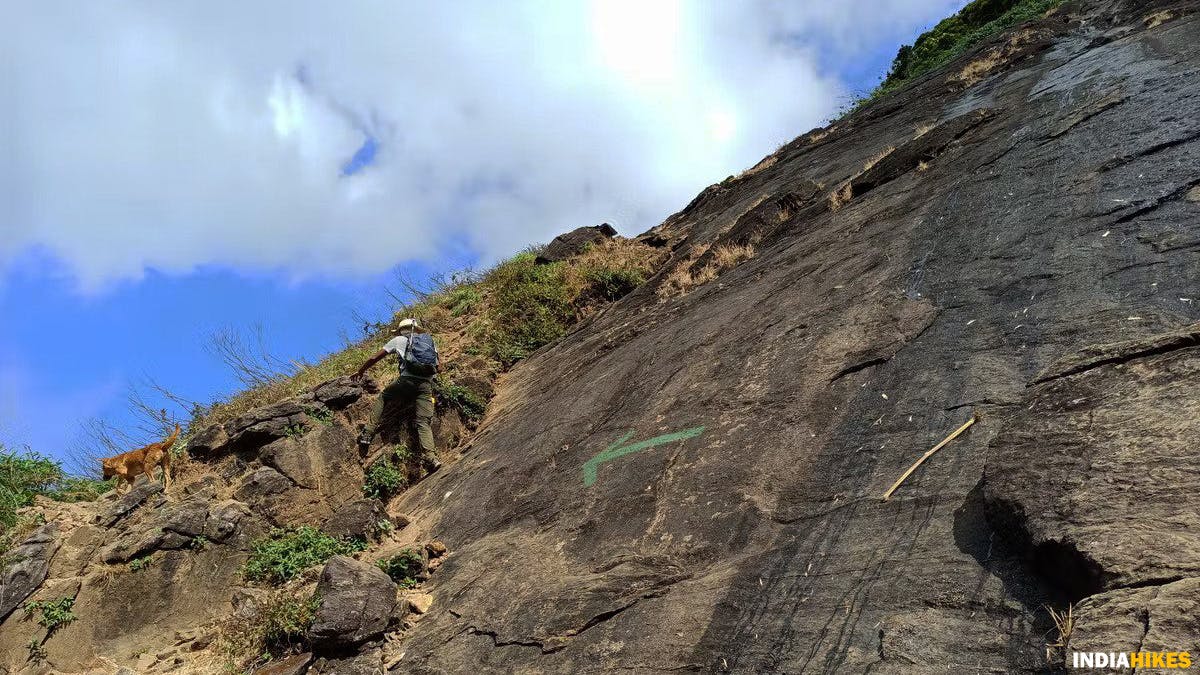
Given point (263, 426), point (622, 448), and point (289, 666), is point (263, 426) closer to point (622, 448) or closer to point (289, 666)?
point (289, 666)

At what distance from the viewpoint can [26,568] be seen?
772cm

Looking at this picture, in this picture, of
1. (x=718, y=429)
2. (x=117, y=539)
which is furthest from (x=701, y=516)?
(x=117, y=539)

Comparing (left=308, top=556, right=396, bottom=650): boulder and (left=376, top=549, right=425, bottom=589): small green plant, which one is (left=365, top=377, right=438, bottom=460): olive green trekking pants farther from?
(left=308, top=556, right=396, bottom=650): boulder

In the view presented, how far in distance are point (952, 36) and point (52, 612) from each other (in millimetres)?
25142

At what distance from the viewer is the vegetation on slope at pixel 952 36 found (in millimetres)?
20109

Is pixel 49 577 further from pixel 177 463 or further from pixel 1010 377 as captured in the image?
pixel 1010 377

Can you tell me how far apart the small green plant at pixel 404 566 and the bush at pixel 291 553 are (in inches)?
42.4

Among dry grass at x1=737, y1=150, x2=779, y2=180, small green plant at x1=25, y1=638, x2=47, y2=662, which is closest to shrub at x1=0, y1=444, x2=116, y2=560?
small green plant at x1=25, y1=638, x2=47, y2=662

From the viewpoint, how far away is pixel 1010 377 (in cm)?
502

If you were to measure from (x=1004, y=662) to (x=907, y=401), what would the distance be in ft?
7.50

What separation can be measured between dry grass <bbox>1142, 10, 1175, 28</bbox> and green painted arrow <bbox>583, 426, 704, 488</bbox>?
10.1 meters

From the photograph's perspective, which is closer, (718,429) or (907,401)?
(907,401)

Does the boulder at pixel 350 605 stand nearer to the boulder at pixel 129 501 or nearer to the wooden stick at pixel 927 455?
the boulder at pixel 129 501

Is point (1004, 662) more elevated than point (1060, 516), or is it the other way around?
point (1060, 516)
